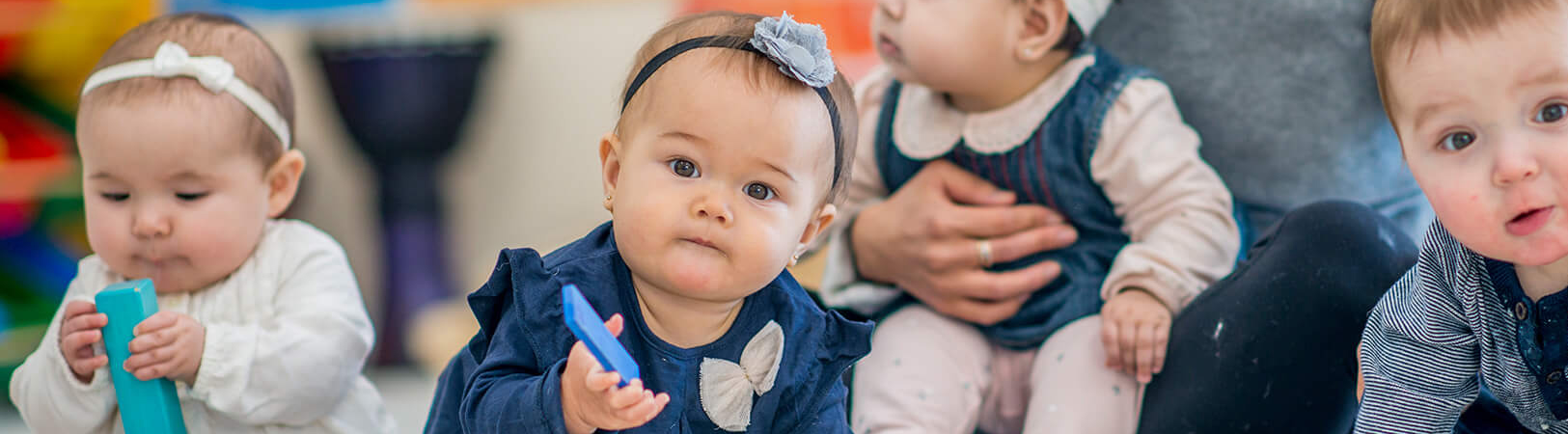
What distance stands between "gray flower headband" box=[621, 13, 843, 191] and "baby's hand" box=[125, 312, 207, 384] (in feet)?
1.42

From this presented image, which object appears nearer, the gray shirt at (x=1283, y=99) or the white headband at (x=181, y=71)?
the white headband at (x=181, y=71)

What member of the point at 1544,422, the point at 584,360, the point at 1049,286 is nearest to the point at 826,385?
the point at 584,360

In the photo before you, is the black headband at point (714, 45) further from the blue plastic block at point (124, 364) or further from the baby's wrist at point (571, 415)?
the blue plastic block at point (124, 364)

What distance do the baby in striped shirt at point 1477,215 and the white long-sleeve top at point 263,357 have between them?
2.80 feet

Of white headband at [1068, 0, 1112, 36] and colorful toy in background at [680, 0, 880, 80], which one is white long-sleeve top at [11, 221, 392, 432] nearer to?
white headband at [1068, 0, 1112, 36]

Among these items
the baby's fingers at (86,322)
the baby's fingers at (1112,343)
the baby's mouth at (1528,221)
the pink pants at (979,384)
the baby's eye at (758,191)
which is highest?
the baby's eye at (758,191)

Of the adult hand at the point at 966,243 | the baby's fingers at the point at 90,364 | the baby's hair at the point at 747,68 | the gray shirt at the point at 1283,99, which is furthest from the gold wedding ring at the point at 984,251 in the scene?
the baby's fingers at the point at 90,364

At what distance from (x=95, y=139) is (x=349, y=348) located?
0.27 metres

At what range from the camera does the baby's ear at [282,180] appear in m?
1.22

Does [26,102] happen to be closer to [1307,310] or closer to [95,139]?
[95,139]

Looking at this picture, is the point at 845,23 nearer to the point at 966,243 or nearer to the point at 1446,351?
the point at 966,243

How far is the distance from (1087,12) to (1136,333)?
33cm

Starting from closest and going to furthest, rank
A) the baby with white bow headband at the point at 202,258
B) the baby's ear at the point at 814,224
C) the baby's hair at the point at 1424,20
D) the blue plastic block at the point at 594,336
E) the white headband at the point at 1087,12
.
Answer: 1. the blue plastic block at the point at 594,336
2. the baby's hair at the point at 1424,20
3. the baby's ear at the point at 814,224
4. the baby with white bow headband at the point at 202,258
5. the white headband at the point at 1087,12

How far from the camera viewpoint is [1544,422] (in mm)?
1010
